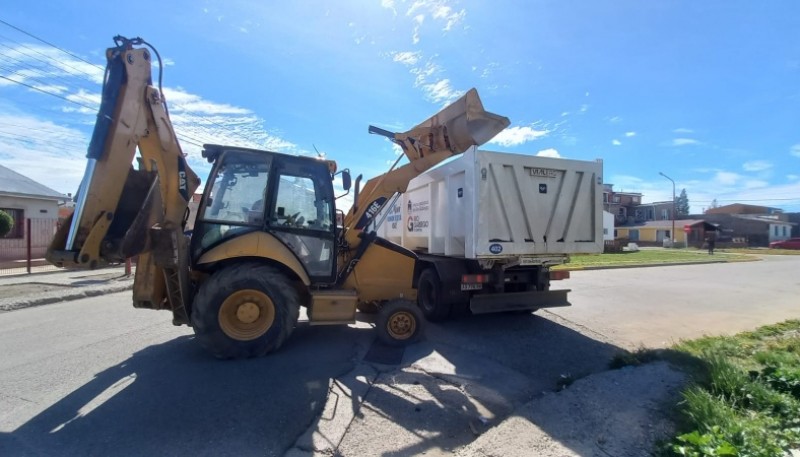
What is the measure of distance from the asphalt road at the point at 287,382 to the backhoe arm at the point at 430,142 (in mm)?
1985

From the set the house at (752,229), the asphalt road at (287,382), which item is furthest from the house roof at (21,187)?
the house at (752,229)

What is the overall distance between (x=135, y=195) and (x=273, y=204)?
1.58 meters

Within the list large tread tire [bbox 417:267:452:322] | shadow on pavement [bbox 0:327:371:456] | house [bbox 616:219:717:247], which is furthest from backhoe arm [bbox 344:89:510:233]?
house [bbox 616:219:717:247]

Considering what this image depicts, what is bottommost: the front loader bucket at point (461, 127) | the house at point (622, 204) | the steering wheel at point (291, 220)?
the steering wheel at point (291, 220)

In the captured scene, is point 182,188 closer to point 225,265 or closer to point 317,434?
point 225,265

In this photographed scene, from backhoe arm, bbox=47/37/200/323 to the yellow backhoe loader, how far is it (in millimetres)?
13

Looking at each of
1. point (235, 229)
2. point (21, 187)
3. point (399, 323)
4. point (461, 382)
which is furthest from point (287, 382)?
point (21, 187)

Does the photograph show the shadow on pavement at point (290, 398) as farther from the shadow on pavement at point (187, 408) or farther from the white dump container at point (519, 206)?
the white dump container at point (519, 206)

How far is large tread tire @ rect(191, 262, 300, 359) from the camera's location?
5.03m

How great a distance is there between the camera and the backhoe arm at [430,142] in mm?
6336

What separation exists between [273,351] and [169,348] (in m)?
1.53

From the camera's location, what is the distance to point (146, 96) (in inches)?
191

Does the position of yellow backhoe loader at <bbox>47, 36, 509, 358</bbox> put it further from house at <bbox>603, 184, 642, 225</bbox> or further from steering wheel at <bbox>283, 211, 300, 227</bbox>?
house at <bbox>603, 184, 642, 225</bbox>

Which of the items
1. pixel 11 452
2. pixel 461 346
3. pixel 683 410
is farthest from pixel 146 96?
pixel 683 410
